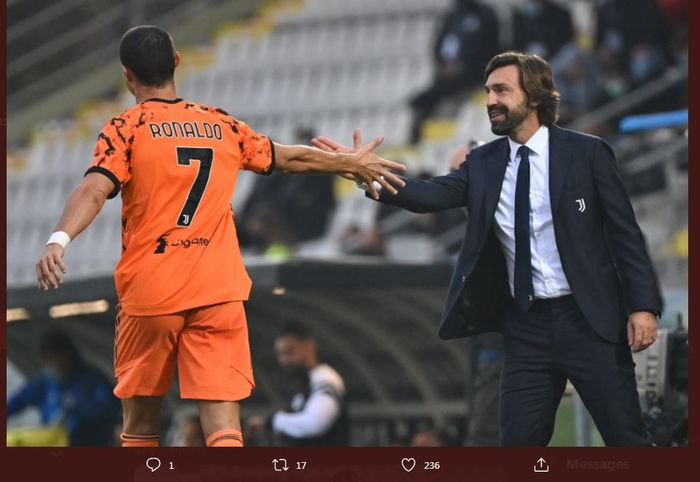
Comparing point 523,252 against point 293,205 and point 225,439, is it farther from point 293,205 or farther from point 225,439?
point 293,205

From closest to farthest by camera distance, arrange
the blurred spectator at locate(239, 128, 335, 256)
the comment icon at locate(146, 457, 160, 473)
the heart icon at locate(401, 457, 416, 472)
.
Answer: the heart icon at locate(401, 457, 416, 472), the comment icon at locate(146, 457, 160, 473), the blurred spectator at locate(239, 128, 335, 256)

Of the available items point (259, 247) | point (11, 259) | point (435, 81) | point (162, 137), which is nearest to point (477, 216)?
point (162, 137)

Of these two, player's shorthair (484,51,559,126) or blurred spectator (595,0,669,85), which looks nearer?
player's shorthair (484,51,559,126)

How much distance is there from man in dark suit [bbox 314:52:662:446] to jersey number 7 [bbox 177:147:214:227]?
0.83m

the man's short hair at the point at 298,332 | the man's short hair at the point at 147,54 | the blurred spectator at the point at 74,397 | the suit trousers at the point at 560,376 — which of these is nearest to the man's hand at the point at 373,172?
the suit trousers at the point at 560,376

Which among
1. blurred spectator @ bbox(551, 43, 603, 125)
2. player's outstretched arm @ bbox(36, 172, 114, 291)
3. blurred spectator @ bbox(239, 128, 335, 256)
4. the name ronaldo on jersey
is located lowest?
player's outstretched arm @ bbox(36, 172, 114, 291)

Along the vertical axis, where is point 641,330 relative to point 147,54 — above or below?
below

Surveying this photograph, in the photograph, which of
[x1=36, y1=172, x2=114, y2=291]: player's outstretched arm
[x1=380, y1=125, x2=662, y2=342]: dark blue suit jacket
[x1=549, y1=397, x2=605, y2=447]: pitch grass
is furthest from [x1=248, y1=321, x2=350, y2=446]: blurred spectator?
[x1=36, y1=172, x2=114, y2=291]: player's outstretched arm

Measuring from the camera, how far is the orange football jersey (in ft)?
19.7

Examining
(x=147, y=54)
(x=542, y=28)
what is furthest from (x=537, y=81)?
(x=542, y=28)

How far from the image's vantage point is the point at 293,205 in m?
16.6

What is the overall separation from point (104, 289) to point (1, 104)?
3779 millimetres

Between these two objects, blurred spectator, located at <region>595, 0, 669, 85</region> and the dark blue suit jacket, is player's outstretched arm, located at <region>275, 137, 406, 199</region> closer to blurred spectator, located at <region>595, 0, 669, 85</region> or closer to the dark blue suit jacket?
the dark blue suit jacket

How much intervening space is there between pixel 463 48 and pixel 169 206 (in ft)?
34.0
